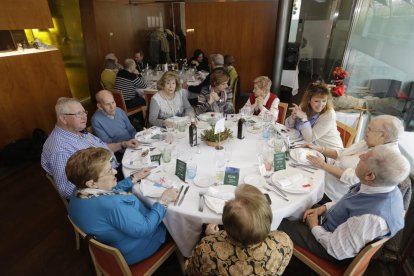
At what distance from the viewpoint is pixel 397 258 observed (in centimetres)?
228

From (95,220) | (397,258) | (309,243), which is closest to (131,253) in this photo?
(95,220)

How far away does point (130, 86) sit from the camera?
15.8ft

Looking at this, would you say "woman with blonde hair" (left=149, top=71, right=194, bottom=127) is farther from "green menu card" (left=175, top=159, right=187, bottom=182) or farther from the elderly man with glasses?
"green menu card" (left=175, top=159, right=187, bottom=182)

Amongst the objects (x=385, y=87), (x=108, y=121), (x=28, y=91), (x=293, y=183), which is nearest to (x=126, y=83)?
(x=28, y=91)

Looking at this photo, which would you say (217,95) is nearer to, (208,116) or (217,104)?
(217,104)

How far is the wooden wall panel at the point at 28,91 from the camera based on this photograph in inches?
160

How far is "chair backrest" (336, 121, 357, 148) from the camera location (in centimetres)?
272

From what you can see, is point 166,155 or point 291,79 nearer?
point 166,155

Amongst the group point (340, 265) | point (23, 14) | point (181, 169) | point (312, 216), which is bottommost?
point (340, 265)

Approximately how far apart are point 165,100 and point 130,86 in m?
1.77

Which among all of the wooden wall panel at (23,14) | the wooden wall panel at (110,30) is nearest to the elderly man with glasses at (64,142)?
the wooden wall panel at (23,14)

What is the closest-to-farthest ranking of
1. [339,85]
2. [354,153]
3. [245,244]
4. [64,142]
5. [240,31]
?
[245,244] < [64,142] < [354,153] < [339,85] < [240,31]

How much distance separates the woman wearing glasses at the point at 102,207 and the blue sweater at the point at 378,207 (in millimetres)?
1197

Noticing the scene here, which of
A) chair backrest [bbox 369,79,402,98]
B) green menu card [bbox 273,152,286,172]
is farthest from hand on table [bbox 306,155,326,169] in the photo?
chair backrest [bbox 369,79,402,98]
